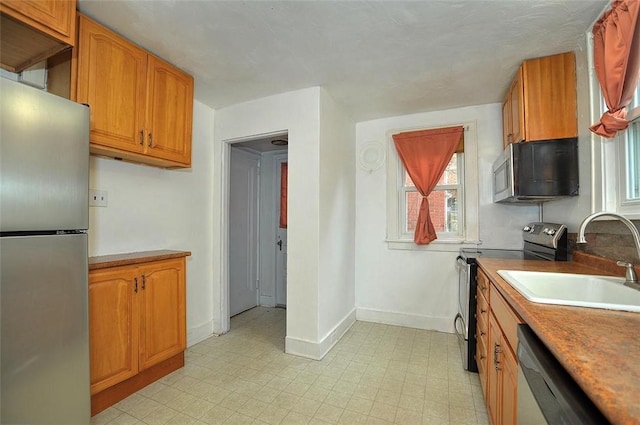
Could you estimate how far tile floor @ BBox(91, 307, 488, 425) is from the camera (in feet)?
5.51

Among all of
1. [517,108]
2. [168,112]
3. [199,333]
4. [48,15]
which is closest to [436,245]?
[517,108]

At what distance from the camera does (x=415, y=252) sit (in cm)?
314

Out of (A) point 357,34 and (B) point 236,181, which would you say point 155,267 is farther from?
(A) point 357,34

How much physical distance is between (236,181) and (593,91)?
3444 millimetres

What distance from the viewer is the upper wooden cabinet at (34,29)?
1.24m

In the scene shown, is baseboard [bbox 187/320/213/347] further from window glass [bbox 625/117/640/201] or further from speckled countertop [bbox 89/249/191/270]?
window glass [bbox 625/117/640/201]

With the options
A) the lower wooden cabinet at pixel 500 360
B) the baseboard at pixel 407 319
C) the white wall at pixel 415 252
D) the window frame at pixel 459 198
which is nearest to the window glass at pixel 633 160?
the lower wooden cabinet at pixel 500 360

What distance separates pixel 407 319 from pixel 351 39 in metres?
2.81

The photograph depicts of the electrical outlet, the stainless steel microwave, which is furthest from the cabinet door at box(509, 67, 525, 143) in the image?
the electrical outlet

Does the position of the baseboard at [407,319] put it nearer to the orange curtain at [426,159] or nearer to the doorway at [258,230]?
the orange curtain at [426,159]

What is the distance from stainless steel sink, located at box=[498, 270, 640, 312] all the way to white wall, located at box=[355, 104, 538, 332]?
4.89ft

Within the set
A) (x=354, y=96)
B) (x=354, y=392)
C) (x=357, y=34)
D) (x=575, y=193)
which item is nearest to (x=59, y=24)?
(x=357, y=34)

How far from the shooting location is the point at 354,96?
270 centimetres

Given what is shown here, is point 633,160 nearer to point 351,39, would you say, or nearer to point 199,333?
point 351,39
